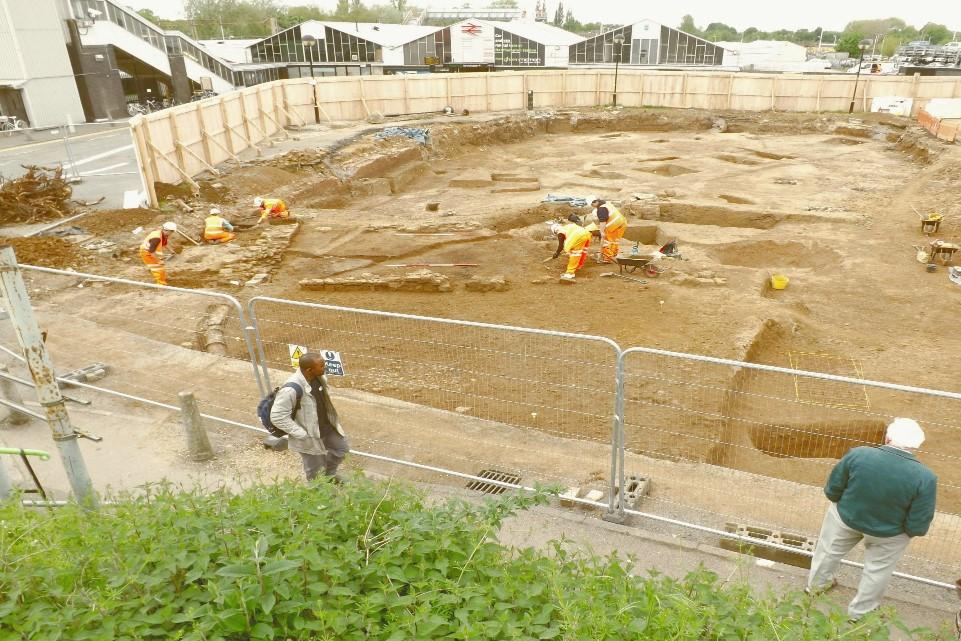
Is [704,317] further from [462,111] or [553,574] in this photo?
[462,111]

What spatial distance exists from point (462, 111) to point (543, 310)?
84.9 feet

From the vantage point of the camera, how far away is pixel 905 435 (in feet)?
13.8

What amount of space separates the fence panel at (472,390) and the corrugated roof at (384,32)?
146 feet

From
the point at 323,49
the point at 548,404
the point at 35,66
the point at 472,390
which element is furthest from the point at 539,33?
the point at 548,404

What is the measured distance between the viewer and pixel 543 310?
12352 millimetres

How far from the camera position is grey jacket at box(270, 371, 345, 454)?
214 inches

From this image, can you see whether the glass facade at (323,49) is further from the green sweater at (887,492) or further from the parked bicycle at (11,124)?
the green sweater at (887,492)

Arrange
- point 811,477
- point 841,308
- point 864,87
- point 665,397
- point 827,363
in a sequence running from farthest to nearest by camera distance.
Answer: point 864,87 → point 841,308 → point 827,363 → point 665,397 → point 811,477

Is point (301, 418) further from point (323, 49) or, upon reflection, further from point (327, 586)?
point (323, 49)

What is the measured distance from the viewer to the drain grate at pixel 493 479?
20.1ft

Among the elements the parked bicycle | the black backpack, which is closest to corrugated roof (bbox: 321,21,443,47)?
the parked bicycle

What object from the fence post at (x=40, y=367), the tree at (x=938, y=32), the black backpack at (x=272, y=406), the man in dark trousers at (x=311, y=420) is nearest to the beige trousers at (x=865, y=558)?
the man in dark trousers at (x=311, y=420)

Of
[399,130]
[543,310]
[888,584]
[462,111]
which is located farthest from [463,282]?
[462,111]

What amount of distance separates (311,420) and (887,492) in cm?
442
